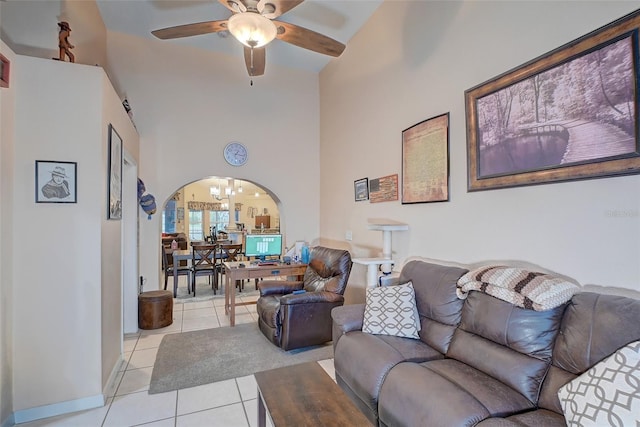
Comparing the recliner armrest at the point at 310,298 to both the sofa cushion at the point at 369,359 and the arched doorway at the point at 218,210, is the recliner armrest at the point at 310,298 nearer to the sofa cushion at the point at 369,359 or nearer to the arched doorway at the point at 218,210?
the sofa cushion at the point at 369,359

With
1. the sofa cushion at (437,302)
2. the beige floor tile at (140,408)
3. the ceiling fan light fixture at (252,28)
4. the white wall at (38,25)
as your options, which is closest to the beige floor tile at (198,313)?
the beige floor tile at (140,408)

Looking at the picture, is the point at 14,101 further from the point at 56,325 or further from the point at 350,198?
the point at 350,198

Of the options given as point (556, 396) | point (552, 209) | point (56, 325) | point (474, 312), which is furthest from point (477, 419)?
point (56, 325)

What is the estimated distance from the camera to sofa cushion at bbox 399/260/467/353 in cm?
216

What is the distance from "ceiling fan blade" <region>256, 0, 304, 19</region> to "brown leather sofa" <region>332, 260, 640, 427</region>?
2377mm

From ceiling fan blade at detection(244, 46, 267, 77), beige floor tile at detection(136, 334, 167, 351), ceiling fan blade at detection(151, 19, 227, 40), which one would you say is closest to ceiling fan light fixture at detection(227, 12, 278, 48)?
ceiling fan blade at detection(151, 19, 227, 40)

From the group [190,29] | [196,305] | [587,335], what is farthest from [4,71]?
[196,305]

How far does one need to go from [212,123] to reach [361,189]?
2.58 meters

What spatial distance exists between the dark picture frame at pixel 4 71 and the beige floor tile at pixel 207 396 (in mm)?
2488

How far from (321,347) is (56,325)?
7.61 ft

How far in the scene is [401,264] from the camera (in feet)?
10.8

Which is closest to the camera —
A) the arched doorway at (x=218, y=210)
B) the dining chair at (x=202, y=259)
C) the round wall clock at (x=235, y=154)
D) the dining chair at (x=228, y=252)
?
the round wall clock at (x=235, y=154)

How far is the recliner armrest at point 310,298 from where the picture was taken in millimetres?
3119

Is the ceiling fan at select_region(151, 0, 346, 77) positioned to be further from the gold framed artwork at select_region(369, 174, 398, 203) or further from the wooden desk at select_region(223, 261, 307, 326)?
the wooden desk at select_region(223, 261, 307, 326)
